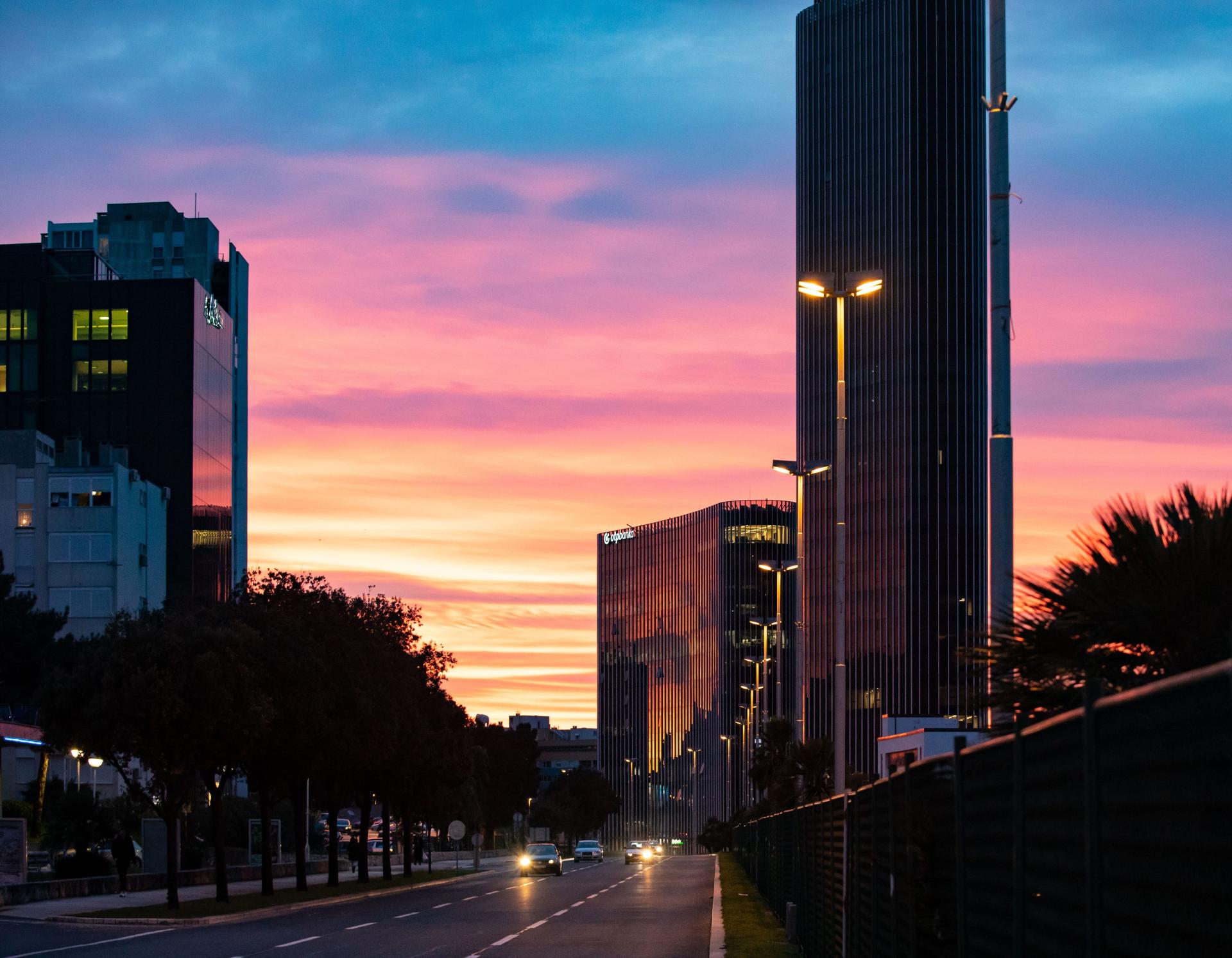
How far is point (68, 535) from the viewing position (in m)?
107

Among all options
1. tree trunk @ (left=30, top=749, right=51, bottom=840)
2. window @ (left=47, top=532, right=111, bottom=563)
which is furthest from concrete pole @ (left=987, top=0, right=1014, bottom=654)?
window @ (left=47, top=532, right=111, bottom=563)

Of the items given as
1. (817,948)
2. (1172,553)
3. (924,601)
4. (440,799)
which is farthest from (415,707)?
(924,601)

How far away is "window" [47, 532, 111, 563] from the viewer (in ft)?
349

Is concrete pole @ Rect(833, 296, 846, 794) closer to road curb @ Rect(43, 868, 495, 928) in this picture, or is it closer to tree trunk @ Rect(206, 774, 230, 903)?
road curb @ Rect(43, 868, 495, 928)

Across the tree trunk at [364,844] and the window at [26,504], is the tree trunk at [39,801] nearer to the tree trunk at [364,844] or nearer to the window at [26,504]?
the tree trunk at [364,844]

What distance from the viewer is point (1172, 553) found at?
1023 cm

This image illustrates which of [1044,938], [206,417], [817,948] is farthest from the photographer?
[206,417]

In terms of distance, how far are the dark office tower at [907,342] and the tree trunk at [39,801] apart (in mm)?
104944

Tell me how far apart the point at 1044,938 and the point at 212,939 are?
27.2 m

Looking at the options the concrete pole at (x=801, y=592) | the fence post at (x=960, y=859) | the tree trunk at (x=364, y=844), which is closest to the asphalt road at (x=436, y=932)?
the concrete pole at (x=801, y=592)

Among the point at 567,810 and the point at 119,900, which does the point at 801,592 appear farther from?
the point at 567,810

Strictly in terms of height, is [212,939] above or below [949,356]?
below

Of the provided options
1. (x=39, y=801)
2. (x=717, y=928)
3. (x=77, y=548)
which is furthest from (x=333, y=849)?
(x=77, y=548)

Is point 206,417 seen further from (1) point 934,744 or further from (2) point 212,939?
(2) point 212,939
